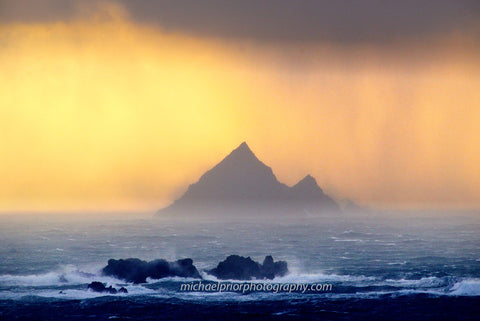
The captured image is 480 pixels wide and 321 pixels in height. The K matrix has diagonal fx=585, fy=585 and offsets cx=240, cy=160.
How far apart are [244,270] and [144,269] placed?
382 inches

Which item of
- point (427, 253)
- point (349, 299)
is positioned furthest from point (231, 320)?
point (427, 253)

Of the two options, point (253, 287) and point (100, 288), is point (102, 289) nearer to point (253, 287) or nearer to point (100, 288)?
point (100, 288)

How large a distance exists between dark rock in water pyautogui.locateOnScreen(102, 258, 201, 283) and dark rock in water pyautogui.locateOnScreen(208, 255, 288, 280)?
99.3 inches

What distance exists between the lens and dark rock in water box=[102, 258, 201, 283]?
55.9m

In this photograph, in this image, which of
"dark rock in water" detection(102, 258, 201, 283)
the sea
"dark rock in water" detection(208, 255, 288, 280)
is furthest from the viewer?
"dark rock in water" detection(208, 255, 288, 280)

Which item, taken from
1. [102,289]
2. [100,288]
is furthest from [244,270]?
[100,288]

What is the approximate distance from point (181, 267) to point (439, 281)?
81.2 feet

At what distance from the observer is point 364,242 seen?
101 m

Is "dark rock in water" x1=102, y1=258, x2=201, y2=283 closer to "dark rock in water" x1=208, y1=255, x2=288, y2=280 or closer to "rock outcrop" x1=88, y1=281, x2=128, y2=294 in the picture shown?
"dark rock in water" x1=208, y1=255, x2=288, y2=280

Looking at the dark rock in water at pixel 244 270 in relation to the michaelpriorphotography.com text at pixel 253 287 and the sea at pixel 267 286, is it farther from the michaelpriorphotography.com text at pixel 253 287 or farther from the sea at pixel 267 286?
the michaelpriorphotography.com text at pixel 253 287

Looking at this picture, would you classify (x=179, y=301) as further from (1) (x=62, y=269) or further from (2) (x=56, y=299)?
(1) (x=62, y=269)

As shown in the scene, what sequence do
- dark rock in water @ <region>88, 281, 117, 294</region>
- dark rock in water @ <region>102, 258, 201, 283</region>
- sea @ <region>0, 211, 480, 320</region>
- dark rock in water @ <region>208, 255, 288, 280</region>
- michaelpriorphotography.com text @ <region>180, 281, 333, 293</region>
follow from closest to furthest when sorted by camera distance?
sea @ <region>0, 211, 480, 320</region> → dark rock in water @ <region>88, 281, 117, 294</region> → michaelpriorphotography.com text @ <region>180, 281, 333, 293</region> → dark rock in water @ <region>102, 258, 201, 283</region> → dark rock in water @ <region>208, 255, 288, 280</region>

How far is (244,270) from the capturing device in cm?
5625

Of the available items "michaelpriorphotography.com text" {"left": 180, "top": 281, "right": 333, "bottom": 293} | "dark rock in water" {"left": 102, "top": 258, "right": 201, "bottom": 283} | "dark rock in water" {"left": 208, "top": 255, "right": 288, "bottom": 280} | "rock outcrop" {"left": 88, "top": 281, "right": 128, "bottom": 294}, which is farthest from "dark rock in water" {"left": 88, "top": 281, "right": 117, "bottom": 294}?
"dark rock in water" {"left": 208, "top": 255, "right": 288, "bottom": 280}
